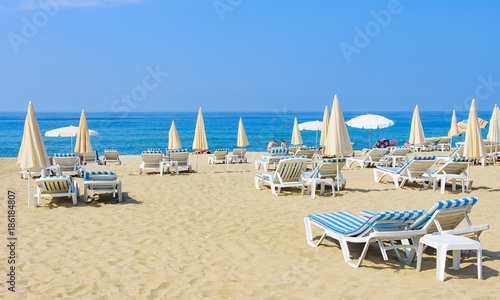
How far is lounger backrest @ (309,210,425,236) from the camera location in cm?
415

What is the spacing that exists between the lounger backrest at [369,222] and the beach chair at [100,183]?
4.39 m

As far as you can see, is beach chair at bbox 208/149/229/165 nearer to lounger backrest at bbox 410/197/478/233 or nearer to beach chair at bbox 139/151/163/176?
beach chair at bbox 139/151/163/176

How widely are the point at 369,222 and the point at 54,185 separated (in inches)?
225

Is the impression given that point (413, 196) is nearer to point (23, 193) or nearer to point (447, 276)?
point (447, 276)

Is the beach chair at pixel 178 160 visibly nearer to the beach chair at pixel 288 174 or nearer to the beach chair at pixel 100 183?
the beach chair at pixel 100 183

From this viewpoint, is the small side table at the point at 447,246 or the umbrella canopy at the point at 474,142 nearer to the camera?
the small side table at the point at 447,246

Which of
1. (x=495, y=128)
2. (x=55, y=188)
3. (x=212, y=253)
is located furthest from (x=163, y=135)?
(x=212, y=253)

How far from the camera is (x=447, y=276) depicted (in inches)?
156

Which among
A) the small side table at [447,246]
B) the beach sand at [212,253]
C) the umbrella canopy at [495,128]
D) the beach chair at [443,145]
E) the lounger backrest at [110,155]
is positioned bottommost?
the beach sand at [212,253]

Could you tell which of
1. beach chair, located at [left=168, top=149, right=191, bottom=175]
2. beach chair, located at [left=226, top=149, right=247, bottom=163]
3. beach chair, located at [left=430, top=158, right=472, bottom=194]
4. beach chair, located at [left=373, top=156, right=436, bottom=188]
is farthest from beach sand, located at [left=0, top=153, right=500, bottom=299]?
beach chair, located at [left=226, top=149, right=247, bottom=163]

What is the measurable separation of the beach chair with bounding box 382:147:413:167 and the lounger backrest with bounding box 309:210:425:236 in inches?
336

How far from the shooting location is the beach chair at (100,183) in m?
7.74

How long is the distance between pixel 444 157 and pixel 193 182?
8.06 m

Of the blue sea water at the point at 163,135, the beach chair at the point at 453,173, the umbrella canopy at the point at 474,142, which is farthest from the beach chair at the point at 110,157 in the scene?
the blue sea water at the point at 163,135
